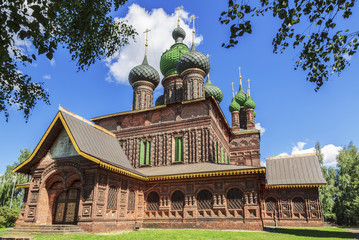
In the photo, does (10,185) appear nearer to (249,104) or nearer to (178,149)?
(178,149)

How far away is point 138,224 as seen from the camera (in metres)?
15.8

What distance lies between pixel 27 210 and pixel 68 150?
3651 mm

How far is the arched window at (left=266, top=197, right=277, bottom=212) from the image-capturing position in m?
20.5

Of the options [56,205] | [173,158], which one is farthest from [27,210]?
[173,158]

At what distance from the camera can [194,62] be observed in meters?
23.6

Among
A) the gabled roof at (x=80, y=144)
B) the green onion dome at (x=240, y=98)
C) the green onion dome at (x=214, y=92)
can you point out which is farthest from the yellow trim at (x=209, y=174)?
the green onion dome at (x=240, y=98)

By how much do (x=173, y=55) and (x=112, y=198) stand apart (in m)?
18.0

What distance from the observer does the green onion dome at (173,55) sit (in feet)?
90.9

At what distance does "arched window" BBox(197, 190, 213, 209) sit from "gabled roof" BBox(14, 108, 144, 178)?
3.74 metres

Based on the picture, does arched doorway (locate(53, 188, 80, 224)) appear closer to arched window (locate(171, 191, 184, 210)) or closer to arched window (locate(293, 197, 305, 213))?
arched window (locate(171, 191, 184, 210))

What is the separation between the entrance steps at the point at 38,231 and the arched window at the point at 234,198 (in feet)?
26.3

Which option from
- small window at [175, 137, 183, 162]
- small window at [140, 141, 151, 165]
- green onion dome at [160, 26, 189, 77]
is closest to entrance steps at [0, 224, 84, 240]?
small window at [140, 141, 151, 165]

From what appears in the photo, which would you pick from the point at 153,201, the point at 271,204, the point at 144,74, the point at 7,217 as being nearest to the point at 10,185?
the point at 7,217

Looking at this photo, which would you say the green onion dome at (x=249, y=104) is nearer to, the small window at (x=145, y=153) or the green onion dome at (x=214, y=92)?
the green onion dome at (x=214, y=92)
